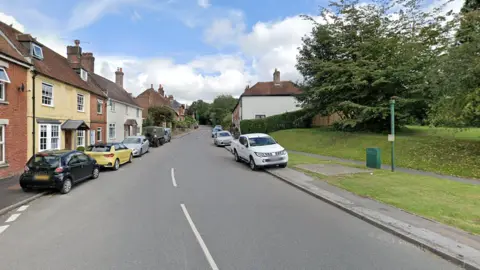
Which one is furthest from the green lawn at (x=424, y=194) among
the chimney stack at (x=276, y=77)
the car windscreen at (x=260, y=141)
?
the chimney stack at (x=276, y=77)

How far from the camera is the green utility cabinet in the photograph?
12.0 meters

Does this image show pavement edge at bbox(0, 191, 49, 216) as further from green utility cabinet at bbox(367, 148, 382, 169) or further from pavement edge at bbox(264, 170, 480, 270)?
green utility cabinet at bbox(367, 148, 382, 169)

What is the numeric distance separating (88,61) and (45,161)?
22431 millimetres

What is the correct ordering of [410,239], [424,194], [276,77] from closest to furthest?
1. [410,239]
2. [424,194]
3. [276,77]

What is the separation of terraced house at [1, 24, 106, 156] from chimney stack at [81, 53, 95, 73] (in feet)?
20.4

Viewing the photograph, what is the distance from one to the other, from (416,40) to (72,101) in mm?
24474

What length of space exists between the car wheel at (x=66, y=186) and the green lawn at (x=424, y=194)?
8994 mm

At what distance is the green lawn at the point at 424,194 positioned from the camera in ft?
18.5

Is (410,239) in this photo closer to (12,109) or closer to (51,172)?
(51,172)

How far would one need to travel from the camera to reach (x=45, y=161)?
28.5 feet

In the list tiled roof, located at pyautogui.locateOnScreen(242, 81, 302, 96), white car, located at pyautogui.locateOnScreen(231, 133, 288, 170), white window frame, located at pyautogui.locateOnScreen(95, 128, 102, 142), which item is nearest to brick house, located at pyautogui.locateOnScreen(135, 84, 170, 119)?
tiled roof, located at pyautogui.locateOnScreen(242, 81, 302, 96)

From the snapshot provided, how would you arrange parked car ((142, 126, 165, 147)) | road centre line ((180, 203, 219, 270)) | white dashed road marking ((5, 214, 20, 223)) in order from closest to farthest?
road centre line ((180, 203, 219, 270)), white dashed road marking ((5, 214, 20, 223)), parked car ((142, 126, 165, 147))

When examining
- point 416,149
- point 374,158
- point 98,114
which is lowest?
point 374,158

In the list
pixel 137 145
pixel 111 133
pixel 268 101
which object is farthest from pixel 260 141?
pixel 268 101
